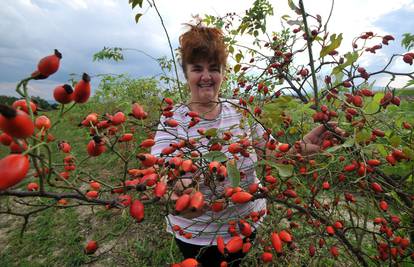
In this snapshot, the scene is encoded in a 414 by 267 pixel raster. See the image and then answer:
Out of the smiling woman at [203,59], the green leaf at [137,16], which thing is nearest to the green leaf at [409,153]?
the smiling woman at [203,59]

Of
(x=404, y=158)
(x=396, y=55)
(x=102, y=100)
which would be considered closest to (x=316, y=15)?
(x=396, y=55)

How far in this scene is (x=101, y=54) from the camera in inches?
150

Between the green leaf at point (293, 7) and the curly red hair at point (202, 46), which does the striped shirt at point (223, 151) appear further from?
the green leaf at point (293, 7)

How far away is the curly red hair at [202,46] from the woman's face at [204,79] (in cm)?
4

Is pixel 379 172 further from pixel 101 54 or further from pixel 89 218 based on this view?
pixel 101 54

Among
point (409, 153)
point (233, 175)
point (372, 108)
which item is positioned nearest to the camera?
point (233, 175)

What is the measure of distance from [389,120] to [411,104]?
8.0 inches

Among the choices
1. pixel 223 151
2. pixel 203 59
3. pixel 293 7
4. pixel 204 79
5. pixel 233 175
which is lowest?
pixel 223 151

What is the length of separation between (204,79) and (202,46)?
216mm

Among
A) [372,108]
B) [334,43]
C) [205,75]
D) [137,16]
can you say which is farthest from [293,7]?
[137,16]

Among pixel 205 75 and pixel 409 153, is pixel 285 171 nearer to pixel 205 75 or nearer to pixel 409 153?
pixel 409 153

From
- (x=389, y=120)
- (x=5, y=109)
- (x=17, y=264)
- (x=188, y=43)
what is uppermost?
(x=188, y=43)

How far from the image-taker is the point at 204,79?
5.89 ft

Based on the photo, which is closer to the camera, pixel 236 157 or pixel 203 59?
pixel 236 157
